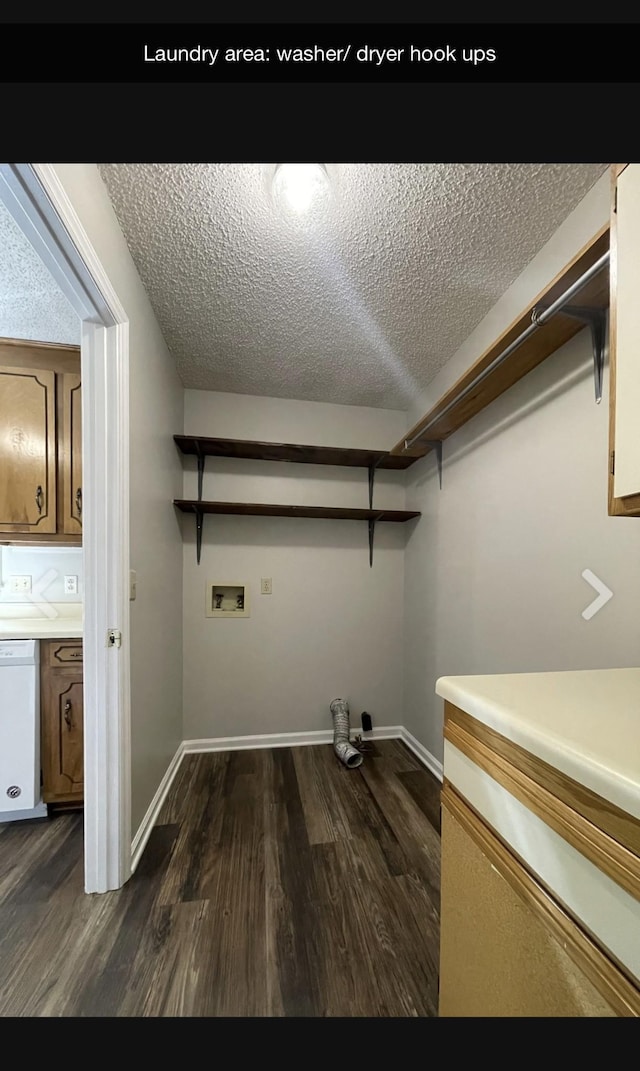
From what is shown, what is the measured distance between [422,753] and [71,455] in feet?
8.63

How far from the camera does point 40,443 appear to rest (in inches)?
74.3

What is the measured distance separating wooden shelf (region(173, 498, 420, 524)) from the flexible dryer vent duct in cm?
124

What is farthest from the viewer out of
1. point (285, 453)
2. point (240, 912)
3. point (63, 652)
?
point (285, 453)

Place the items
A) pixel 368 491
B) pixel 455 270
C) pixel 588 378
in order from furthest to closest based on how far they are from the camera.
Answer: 1. pixel 368 491
2. pixel 455 270
3. pixel 588 378

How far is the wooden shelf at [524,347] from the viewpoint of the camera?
966 mm

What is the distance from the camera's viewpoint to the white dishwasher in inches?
64.4

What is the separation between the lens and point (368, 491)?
253 centimetres

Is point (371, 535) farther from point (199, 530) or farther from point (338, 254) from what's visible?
point (338, 254)

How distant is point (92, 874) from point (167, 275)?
7.50 ft

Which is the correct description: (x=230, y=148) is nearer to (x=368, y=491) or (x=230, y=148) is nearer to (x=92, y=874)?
(x=368, y=491)

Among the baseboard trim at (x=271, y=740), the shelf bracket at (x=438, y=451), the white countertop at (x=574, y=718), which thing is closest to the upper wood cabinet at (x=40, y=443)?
the baseboard trim at (x=271, y=740)

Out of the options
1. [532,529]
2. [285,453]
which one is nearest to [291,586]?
[285,453]

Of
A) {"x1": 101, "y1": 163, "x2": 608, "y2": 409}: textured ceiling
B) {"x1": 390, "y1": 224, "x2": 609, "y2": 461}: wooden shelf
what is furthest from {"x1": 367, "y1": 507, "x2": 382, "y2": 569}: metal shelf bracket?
{"x1": 101, "y1": 163, "x2": 608, "y2": 409}: textured ceiling
